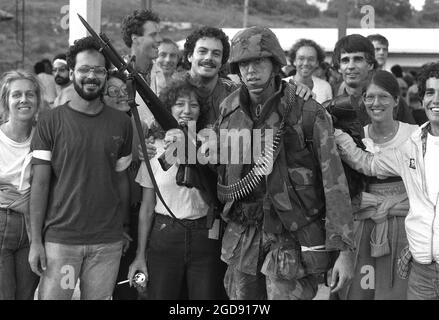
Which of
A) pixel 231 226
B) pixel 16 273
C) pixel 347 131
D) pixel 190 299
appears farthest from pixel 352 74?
pixel 16 273

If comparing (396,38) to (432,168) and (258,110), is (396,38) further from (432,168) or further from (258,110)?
(258,110)

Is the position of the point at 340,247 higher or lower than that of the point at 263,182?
lower

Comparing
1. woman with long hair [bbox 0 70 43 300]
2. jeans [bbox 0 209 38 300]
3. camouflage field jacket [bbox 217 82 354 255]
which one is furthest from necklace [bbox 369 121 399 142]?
jeans [bbox 0 209 38 300]

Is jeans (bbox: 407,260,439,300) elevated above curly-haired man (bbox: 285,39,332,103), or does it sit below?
below

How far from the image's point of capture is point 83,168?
3908 millimetres

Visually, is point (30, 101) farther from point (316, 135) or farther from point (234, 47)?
point (316, 135)

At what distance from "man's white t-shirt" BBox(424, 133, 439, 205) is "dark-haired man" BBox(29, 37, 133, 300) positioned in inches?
70.7

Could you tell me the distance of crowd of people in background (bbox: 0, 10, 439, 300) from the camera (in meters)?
3.63

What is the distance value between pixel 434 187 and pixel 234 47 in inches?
53.9

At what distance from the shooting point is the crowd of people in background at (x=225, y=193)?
3627 mm

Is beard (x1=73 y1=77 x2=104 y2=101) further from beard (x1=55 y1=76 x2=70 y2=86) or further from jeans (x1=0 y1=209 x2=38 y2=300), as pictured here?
beard (x1=55 y1=76 x2=70 y2=86)

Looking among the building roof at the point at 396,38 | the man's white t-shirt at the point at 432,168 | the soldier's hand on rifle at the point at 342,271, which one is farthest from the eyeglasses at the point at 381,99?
the building roof at the point at 396,38

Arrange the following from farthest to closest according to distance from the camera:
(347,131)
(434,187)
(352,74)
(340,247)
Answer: (352,74)
(347,131)
(434,187)
(340,247)

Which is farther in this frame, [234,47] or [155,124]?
[155,124]
